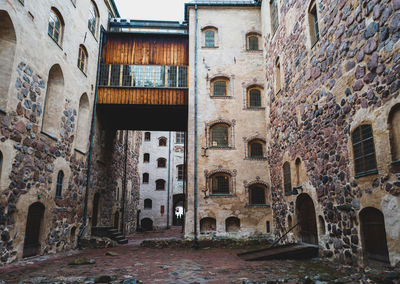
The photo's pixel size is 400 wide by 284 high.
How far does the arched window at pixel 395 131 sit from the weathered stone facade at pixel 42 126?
30.3 feet

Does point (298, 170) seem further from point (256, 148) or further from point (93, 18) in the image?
point (93, 18)

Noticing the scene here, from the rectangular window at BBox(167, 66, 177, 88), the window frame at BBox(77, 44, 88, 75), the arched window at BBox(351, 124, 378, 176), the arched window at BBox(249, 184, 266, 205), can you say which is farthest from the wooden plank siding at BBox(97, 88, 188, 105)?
the arched window at BBox(351, 124, 378, 176)

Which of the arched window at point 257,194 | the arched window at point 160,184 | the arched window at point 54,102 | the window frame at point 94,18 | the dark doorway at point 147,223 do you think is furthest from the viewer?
the arched window at point 160,184

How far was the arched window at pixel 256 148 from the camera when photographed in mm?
14492

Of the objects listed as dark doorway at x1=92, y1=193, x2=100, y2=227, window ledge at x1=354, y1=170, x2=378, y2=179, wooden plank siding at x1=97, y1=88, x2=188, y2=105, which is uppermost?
wooden plank siding at x1=97, y1=88, x2=188, y2=105

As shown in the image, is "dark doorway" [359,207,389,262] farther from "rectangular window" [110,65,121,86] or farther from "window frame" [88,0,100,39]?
"window frame" [88,0,100,39]

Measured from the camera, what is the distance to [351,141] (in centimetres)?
747

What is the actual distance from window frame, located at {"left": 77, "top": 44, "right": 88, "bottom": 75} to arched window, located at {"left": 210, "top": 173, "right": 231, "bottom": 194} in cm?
750

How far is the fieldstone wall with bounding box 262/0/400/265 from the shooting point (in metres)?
6.27

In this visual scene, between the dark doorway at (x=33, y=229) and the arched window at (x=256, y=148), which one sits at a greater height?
the arched window at (x=256, y=148)

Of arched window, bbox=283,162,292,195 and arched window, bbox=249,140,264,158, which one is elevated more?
arched window, bbox=249,140,264,158

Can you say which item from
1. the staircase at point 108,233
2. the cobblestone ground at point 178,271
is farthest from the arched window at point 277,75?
the staircase at point 108,233

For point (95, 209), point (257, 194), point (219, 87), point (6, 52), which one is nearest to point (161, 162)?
point (95, 209)

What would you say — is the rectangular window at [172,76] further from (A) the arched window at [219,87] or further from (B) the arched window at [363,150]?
(B) the arched window at [363,150]
